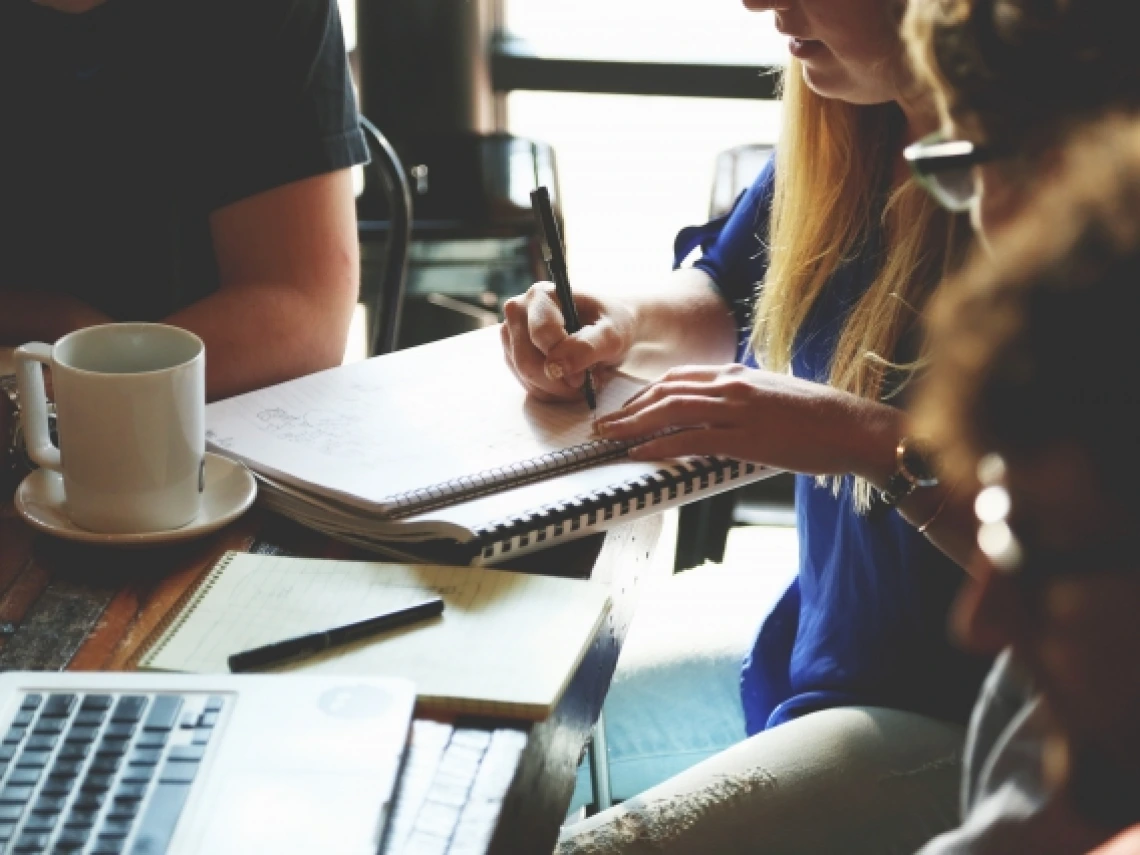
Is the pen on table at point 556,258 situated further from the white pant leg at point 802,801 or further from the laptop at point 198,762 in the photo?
the laptop at point 198,762

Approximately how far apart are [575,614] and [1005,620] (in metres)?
0.42

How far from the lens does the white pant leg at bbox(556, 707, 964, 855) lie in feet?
3.11

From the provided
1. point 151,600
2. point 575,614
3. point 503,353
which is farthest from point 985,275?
point 503,353

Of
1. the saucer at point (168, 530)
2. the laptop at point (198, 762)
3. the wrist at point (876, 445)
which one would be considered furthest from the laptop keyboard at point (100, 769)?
the wrist at point (876, 445)

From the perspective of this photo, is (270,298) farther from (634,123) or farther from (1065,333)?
(634,123)

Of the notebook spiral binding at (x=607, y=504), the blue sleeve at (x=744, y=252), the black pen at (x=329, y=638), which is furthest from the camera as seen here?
the blue sleeve at (x=744, y=252)

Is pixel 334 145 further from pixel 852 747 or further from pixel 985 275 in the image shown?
pixel 985 275

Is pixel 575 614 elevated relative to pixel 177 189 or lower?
lower

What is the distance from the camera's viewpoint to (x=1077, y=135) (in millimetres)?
471

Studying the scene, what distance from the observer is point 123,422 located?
878 mm

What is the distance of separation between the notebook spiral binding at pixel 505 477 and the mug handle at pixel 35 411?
0.83 ft

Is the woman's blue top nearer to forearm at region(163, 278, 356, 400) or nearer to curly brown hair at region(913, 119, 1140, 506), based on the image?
forearm at region(163, 278, 356, 400)

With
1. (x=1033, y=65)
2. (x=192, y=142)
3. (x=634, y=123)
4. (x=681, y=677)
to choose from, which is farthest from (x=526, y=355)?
(x=634, y=123)

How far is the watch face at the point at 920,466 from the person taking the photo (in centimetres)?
100
